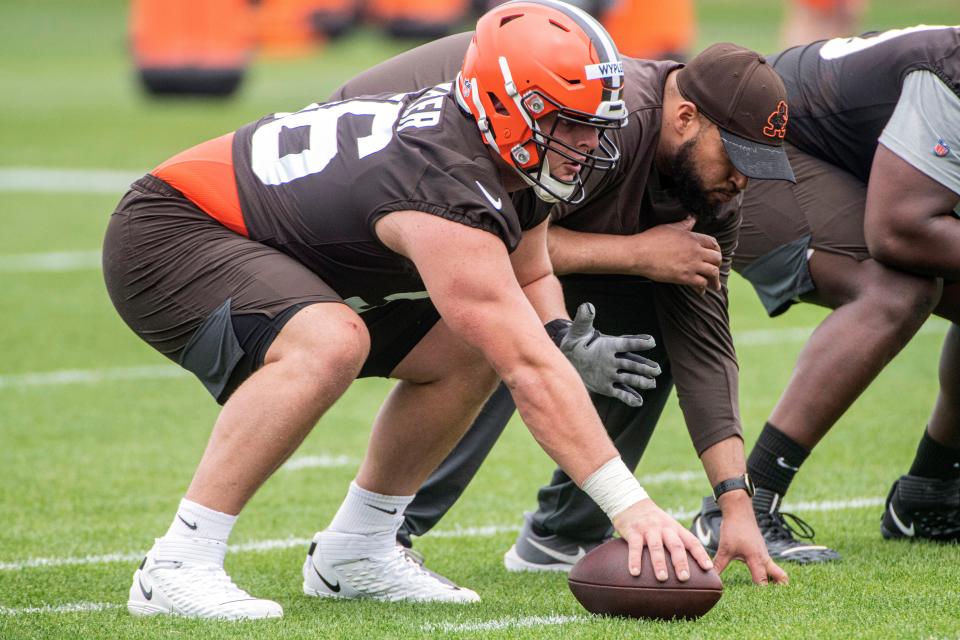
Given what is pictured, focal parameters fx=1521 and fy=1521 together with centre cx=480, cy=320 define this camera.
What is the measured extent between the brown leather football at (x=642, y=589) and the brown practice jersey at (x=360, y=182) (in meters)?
0.82

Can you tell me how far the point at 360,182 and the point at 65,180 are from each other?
1058 centimetres

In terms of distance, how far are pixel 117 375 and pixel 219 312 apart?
3982 millimetres

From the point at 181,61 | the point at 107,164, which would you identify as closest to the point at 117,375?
the point at 107,164

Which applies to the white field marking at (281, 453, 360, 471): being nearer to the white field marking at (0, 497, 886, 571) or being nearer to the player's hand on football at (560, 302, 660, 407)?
the white field marking at (0, 497, 886, 571)

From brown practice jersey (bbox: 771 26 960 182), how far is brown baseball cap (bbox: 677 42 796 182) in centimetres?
72

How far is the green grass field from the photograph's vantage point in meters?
3.88

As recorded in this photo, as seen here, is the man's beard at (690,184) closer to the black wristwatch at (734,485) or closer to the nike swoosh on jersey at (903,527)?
the black wristwatch at (734,485)

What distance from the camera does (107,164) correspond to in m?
14.7

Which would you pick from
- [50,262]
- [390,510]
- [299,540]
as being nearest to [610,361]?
[390,510]

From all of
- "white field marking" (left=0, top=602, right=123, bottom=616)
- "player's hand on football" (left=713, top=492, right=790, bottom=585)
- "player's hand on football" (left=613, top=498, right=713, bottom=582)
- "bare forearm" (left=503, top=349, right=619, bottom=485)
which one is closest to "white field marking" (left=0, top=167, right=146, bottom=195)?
"white field marking" (left=0, top=602, right=123, bottom=616)

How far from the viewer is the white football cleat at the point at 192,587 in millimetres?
3926

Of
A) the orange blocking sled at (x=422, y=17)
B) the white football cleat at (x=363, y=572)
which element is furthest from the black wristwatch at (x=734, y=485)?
the orange blocking sled at (x=422, y=17)

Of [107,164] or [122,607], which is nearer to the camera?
[122,607]

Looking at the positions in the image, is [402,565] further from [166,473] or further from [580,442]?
[166,473]
